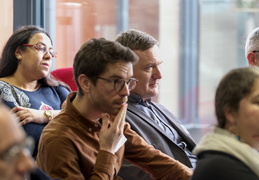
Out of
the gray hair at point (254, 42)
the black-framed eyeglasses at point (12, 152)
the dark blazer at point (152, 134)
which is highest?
the gray hair at point (254, 42)

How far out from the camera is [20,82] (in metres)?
2.96

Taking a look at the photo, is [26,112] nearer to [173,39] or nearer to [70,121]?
A: [70,121]

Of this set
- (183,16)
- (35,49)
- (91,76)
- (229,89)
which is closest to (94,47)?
(91,76)

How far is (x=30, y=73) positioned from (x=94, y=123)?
1.06 m

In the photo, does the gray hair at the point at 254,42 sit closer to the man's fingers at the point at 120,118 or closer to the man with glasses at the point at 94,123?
the man with glasses at the point at 94,123

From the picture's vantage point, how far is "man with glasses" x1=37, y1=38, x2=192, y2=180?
186 cm

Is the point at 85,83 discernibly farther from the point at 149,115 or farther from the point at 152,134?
the point at 149,115

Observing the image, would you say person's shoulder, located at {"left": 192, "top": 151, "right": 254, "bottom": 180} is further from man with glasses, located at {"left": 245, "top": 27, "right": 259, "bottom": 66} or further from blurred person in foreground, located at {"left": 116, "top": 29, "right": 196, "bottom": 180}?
man with glasses, located at {"left": 245, "top": 27, "right": 259, "bottom": 66}

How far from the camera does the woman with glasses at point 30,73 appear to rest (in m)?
2.88

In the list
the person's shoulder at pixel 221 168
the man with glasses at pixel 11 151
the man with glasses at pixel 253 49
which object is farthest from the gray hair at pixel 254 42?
the man with glasses at pixel 11 151

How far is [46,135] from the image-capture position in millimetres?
1911

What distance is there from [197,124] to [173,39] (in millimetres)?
739

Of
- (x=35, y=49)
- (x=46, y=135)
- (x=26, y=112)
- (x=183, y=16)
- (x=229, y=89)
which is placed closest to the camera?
(x=229, y=89)

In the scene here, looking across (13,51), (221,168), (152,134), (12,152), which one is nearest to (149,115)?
(152,134)
